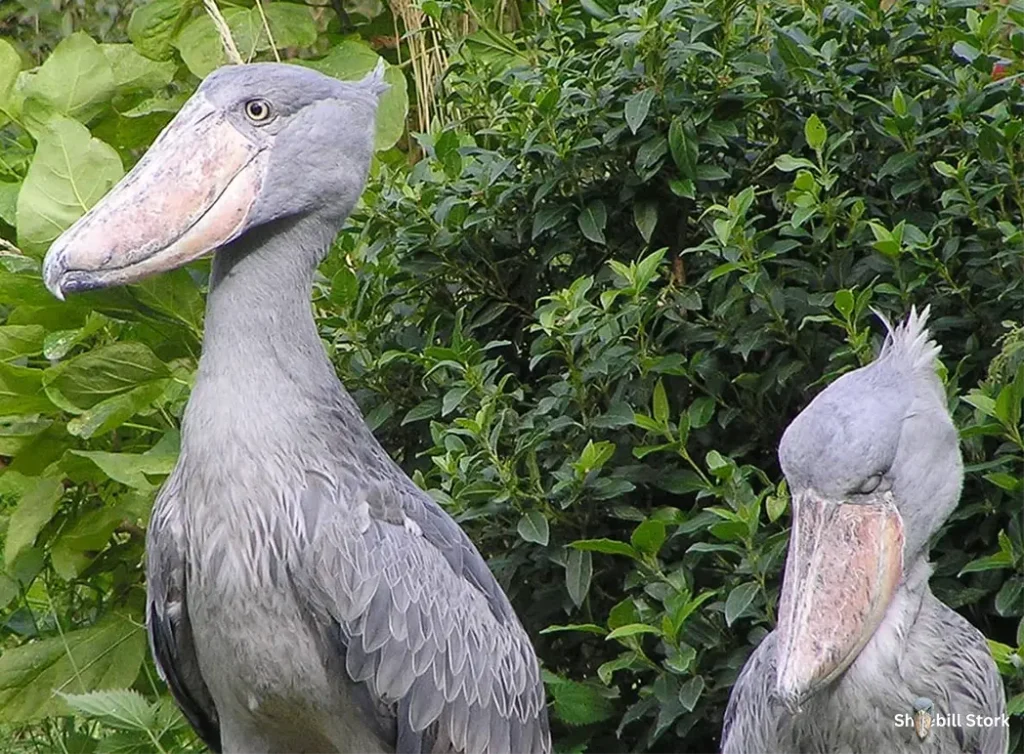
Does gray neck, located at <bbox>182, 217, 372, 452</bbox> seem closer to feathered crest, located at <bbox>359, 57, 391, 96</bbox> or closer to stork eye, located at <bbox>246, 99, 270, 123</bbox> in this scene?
stork eye, located at <bbox>246, 99, 270, 123</bbox>

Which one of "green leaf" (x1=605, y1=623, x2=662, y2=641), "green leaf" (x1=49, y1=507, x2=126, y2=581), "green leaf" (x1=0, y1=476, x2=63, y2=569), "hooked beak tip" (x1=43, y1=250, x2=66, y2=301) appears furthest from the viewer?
"green leaf" (x1=49, y1=507, x2=126, y2=581)

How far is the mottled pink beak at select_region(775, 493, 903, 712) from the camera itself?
2.54 m

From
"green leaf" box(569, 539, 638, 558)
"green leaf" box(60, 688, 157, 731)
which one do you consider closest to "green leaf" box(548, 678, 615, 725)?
"green leaf" box(569, 539, 638, 558)

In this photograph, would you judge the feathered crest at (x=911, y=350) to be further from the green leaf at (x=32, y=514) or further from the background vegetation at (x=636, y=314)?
the green leaf at (x=32, y=514)

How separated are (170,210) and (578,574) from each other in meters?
1.17

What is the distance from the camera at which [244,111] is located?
9.40 feet

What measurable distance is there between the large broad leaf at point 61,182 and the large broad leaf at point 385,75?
671mm

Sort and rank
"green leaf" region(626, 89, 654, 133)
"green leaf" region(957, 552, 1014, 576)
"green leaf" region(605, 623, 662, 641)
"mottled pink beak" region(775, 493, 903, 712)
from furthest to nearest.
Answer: "green leaf" region(626, 89, 654, 133) < "green leaf" region(605, 623, 662, 641) < "green leaf" region(957, 552, 1014, 576) < "mottled pink beak" region(775, 493, 903, 712)

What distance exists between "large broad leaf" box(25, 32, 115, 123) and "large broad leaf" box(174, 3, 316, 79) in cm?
25

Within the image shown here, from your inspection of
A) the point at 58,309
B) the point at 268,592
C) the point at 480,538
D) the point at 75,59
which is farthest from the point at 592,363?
the point at 75,59

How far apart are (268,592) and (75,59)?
216cm

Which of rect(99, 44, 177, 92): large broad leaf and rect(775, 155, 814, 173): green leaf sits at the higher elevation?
rect(775, 155, 814, 173): green leaf

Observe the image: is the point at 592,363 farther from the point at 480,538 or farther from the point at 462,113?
the point at 462,113

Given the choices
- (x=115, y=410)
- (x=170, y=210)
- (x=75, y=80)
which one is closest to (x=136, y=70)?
(x=75, y=80)
